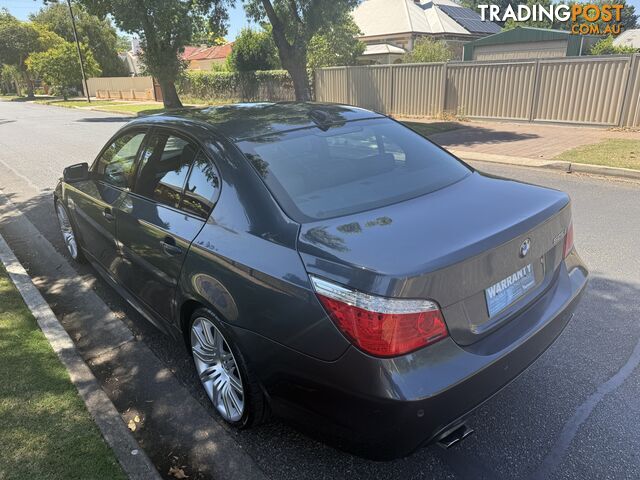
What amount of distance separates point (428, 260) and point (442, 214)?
50 cm

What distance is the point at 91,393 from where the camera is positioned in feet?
9.93

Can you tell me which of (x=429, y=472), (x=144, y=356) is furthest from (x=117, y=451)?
(x=429, y=472)

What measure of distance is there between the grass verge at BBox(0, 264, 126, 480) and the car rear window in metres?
1.59

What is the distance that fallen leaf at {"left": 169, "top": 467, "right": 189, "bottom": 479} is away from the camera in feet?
8.18

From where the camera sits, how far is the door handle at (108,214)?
12.0 ft

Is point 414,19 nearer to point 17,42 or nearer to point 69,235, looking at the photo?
point 69,235

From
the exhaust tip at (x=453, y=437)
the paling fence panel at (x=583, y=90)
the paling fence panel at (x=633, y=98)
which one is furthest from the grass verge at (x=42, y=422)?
Result: the paling fence panel at (x=583, y=90)

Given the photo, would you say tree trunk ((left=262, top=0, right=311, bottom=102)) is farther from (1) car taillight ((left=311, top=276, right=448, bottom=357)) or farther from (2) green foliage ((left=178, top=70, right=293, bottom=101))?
(1) car taillight ((left=311, top=276, right=448, bottom=357))

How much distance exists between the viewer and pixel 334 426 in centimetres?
207

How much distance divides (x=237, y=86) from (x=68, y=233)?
1037 inches

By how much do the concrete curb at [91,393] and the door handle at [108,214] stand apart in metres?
0.92

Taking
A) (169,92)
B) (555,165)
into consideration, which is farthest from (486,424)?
(169,92)

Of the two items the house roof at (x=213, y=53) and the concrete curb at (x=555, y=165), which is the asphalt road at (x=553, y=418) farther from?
the house roof at (x=213, y=53)

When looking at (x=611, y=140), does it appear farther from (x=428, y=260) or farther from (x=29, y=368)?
(x=29, y=368)
